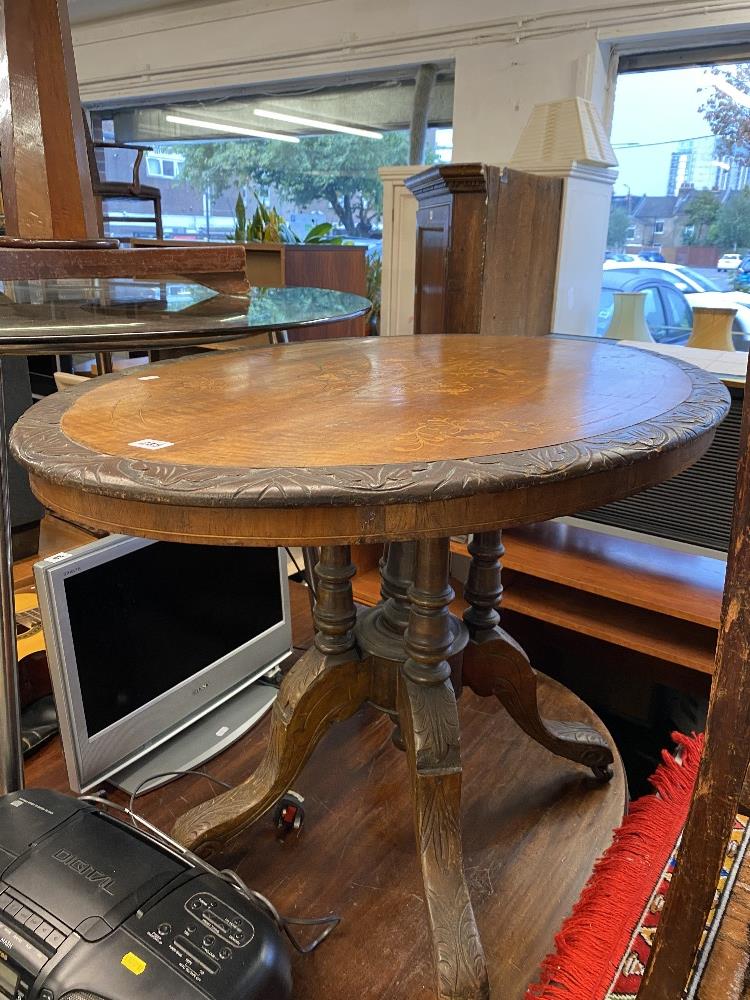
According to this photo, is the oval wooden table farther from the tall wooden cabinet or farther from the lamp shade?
the lamp shade

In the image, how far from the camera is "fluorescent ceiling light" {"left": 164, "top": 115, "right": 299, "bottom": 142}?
4.48 m

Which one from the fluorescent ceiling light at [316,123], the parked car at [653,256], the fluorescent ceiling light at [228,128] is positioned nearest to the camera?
the parked car at [653,256]

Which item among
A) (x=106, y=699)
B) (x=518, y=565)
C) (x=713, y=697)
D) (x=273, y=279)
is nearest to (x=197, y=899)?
(x=106, y=699)

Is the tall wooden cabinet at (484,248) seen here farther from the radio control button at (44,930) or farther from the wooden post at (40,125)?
the radio control button at (44,930)

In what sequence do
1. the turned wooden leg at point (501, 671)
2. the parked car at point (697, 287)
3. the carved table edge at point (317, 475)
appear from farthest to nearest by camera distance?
the parked car at point (697, 287), the turned wooden leg at point (501, 671), the carved table edge at point (317, 475)

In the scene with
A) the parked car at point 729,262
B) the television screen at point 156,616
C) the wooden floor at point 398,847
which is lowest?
the wooden floor at point 398,847

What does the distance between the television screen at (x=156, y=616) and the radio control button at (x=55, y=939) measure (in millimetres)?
319

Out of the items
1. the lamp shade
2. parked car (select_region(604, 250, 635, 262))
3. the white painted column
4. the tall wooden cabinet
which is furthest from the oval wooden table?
parked car (select_region(604, 250, 635, 262))

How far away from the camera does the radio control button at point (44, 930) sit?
668 millimetres

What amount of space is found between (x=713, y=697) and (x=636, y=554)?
1.33m

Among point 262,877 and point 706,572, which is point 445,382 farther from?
point 706,572

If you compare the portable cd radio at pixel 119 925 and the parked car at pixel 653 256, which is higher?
the parked car at pixel 653 256

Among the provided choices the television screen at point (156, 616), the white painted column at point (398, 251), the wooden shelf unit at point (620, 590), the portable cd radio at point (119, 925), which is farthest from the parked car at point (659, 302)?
the portable cd radio at point (119, 925)

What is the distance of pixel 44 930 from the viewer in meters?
0.67
